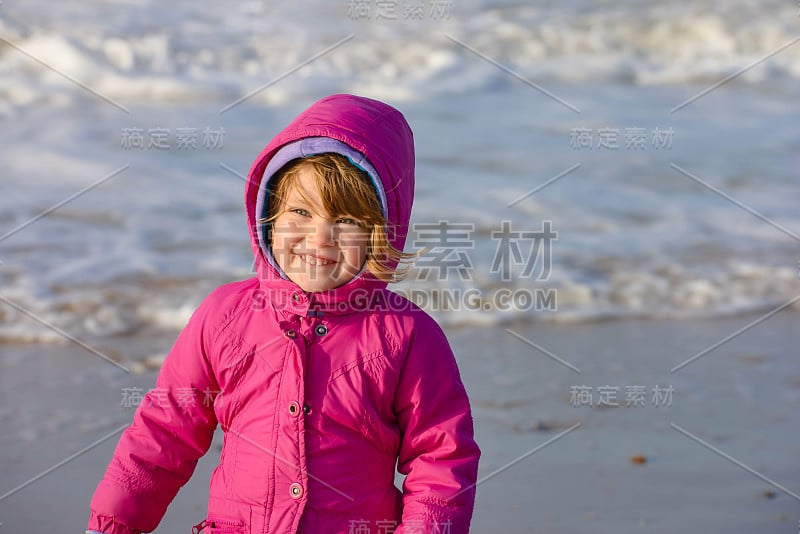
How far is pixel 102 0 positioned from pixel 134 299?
6.79 metres

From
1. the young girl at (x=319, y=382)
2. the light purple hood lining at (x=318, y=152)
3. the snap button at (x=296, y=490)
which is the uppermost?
the light purple hood lining at (x=318, y=152)

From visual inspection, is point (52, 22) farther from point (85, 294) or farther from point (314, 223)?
point (314, 223)

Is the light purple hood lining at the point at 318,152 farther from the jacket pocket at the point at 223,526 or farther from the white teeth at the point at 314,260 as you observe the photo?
the jacket pocket at the point at 223,526

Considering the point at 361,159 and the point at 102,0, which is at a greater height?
the point at 102,0

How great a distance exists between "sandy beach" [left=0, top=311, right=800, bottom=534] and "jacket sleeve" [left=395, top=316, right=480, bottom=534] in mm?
916

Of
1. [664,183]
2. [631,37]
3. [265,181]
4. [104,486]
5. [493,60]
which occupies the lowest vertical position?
[104,486]

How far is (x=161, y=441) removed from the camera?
6.72ft

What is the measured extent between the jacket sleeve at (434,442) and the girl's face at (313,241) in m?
0.20

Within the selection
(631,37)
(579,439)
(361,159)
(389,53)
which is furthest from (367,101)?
(631,37)

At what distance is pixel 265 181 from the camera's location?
200 cm

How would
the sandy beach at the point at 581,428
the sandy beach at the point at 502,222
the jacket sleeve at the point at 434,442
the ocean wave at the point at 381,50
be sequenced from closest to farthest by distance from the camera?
1. the jacket sleeve at the point at 434,442
2. the sandy beach at the point at 581,428
3. the sandy beach at the point at 502,222
4. the ocean wave at the point at 381,50

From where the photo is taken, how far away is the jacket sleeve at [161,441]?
1.99m

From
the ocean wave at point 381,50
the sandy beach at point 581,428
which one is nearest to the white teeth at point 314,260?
the sandy beach at point 581,428

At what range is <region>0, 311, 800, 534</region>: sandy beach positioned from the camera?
2.87 metres
